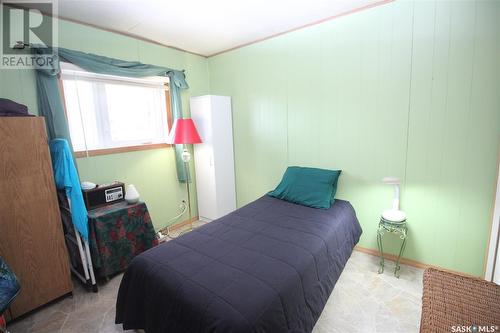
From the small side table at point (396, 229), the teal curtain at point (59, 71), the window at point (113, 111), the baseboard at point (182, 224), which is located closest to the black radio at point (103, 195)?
the window at point (113, 111)

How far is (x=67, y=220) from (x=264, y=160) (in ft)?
7.42

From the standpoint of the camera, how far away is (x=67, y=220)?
2215 millimetres

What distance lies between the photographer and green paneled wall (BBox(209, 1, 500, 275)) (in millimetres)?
1953

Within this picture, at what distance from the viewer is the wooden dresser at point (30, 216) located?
5.71 ft

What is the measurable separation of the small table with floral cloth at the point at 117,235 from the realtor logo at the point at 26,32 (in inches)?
57.1

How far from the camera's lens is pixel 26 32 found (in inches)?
83.5

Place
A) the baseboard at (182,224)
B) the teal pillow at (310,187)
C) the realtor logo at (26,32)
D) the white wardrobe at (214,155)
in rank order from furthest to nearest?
the baseboard at (182,224) < the white wardrobe at (214,155) < the teal pillow at (310,187) < the realtor logo at (26,32)

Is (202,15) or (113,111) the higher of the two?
(202,15)

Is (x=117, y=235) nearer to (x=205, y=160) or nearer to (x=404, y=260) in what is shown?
(x=205, y=160)

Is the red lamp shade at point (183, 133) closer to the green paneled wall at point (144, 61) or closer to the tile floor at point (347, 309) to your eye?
the green paneled wall at point (144, 61)

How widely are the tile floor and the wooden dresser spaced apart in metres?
0.16

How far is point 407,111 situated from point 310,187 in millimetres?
1153

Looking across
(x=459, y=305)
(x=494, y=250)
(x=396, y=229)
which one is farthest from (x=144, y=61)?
(x=494, y=250)

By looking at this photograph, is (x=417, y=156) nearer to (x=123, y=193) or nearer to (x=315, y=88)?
(x=315, y=88)
